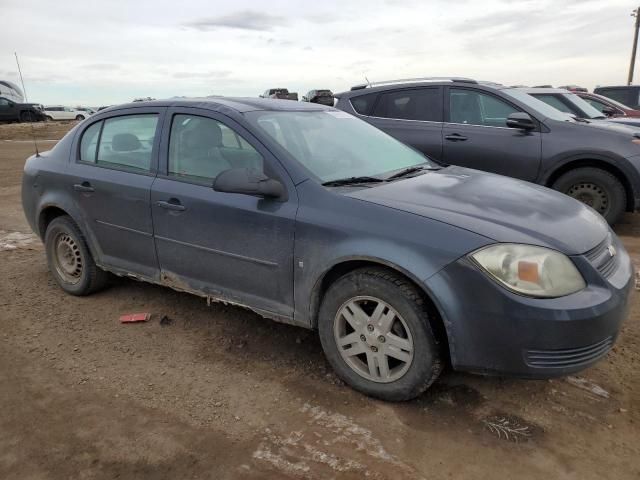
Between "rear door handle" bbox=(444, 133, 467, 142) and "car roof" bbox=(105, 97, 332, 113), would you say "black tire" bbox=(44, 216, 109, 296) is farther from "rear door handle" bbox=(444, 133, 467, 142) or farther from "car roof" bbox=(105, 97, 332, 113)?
"rear door handle" bbox=(444, 133, 467, 142)

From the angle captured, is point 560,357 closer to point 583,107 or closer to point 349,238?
point 349,238

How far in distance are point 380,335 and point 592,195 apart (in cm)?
452

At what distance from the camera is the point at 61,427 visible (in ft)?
9.07

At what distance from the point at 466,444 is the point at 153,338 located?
2267 mm

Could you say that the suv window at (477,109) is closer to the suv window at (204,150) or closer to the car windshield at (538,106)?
the car windshield at (538,106)

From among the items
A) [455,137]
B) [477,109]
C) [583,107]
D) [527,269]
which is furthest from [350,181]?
[583,107]

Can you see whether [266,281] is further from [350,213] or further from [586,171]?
[586,171]

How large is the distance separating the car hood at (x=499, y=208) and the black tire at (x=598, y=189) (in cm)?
311

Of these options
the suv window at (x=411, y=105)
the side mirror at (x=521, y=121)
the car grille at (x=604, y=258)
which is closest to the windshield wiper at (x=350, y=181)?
the car grille at (x=604, y=258)

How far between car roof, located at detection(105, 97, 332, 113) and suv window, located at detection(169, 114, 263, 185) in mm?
106

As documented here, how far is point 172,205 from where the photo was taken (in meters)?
3.52

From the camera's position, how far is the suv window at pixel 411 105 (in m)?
6.77

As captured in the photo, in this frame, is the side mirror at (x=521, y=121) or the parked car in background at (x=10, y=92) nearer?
the side mirror at (x=521, y=121)

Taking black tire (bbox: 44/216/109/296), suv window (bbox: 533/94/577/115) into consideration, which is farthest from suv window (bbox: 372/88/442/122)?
black tire (bbox: 44/216/109/296)
